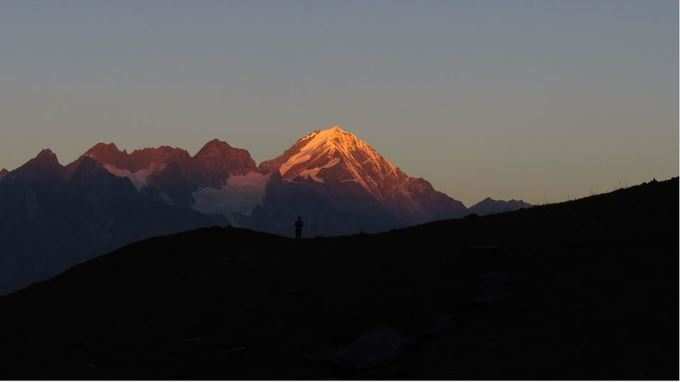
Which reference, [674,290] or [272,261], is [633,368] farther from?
[272,261]

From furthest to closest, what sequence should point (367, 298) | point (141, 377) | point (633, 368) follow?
point (367, 298), point (141, 377), point (633, 368)

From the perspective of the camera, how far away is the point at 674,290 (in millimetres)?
37469

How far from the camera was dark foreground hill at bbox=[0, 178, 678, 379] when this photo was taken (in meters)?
35.5

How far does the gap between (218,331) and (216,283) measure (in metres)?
8.28

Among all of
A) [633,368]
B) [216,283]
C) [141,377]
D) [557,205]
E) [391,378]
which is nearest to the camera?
[633,368]

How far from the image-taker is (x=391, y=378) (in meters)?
35.6

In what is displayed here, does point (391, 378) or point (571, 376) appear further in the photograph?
point (391, 378)

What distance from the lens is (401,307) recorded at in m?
42.3

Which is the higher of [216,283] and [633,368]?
[216,283]

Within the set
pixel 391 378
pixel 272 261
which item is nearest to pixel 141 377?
pixel 391 378

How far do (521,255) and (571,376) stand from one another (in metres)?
12.8

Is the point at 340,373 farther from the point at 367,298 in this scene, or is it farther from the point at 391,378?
the point at 367,298

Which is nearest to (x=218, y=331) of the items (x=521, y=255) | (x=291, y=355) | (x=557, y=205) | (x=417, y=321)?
(x=291, y=355)

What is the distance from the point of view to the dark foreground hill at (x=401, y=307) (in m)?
35.5
